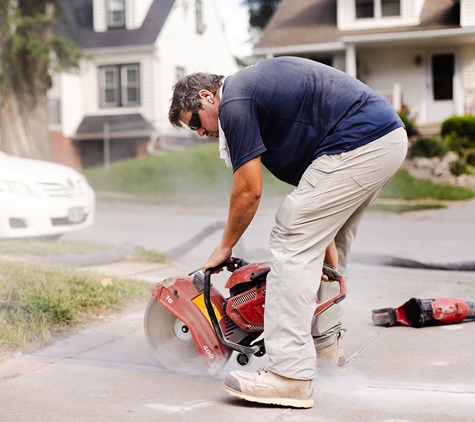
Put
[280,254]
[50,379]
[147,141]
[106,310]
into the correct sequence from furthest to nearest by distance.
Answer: [147,141]
[106,310]
[50,379]
[280,254]

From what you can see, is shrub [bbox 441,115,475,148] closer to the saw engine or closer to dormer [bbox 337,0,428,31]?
dormer [bbox 337,0,428,31]

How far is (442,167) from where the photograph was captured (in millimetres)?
16297

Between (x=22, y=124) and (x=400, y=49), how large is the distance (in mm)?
12925

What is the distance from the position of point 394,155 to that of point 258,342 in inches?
45.2

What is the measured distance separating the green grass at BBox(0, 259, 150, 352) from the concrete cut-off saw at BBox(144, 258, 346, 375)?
0.88 meters

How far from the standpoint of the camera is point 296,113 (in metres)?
3.04

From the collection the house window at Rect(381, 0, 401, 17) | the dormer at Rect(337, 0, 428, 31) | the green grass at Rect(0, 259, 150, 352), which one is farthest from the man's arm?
the house window at Rect(381, 0, 401, 17)

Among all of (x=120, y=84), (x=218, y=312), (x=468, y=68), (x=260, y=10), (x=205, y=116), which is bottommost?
(x=218, y=312)

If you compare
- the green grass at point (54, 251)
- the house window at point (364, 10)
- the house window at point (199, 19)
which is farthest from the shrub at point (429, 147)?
the green grass at point (54, 251)

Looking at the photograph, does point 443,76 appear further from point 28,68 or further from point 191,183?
point 28,68

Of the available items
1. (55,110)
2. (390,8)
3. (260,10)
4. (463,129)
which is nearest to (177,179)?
(463,129)

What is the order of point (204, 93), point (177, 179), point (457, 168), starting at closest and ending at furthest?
point (204, 93), point (457, 168), point (177, 179)

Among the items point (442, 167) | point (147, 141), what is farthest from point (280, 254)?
point (147, 141)

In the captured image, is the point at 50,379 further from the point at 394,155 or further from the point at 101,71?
the point at 101,71
